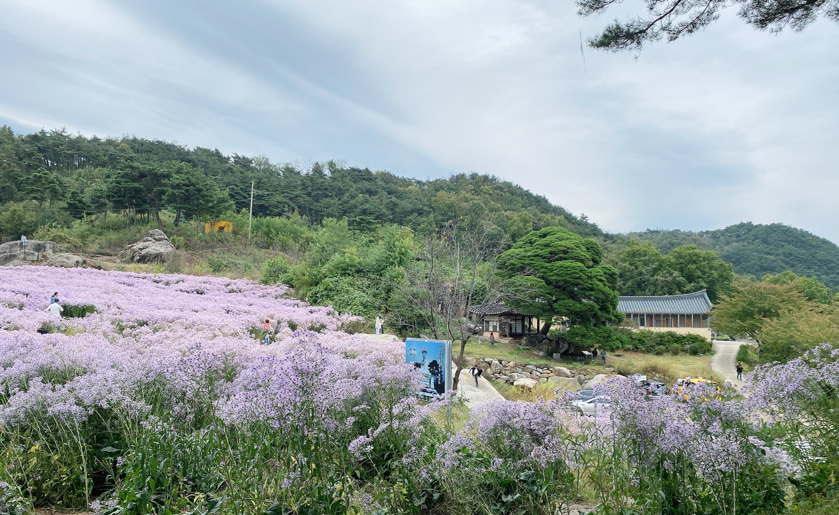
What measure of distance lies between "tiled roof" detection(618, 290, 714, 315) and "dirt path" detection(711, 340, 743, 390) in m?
2.56

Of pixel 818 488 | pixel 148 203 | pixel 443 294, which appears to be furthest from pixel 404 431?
pixel 148 203

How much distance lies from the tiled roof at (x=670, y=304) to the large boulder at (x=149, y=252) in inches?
1084

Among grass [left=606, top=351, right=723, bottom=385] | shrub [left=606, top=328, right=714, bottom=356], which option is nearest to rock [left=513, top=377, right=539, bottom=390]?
grass [left=606, top=351, right=723, bottom=385]

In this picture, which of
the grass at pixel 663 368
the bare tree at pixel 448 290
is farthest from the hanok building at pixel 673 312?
the bare tree at pixel 448 290

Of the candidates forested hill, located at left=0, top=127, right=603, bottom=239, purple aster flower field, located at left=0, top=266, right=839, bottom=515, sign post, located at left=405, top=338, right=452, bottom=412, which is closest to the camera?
purple aster flower field, located at left=0, top=266, right=839, bottom=515

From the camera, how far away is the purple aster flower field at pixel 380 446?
215 cm

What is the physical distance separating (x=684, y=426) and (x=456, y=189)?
5779 centimetres

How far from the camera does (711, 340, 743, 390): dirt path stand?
17.9m

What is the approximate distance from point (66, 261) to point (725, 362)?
Result: 92.4 feet

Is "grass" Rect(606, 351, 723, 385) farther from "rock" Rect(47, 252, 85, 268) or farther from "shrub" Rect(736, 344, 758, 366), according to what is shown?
"rock" Rect(47, 252, 85, 268)

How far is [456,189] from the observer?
5900 centimetres

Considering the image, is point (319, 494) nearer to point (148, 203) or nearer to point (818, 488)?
point (818, 488)

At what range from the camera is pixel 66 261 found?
17266 millimetres

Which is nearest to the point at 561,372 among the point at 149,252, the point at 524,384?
the point at 524,384
